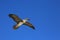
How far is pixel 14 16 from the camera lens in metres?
20.2

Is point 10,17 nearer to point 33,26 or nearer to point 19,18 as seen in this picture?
point 19,18

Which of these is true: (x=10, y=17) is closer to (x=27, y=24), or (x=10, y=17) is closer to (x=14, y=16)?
(x=14, y=16)

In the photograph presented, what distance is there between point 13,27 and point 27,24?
1.24m

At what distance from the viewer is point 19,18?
20.3 m

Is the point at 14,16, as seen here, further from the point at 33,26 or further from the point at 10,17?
the point at 33,26

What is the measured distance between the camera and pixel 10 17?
20.1 metres

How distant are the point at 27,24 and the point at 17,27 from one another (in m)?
1.03

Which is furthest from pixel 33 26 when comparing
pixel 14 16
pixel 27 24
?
pixel 14 16

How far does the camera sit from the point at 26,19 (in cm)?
2052

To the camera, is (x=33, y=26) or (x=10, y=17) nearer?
(x=10, y=17)

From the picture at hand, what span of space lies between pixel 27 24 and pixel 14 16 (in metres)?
1.35

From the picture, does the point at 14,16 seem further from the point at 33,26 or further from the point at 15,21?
the point at 33,26

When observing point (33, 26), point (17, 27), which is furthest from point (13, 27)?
point (33, 26)

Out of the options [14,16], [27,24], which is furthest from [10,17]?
[27,24]
